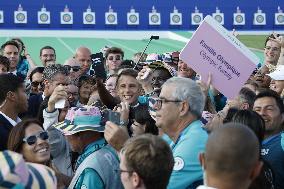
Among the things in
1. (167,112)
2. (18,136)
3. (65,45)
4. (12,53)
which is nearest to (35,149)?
(18,136)

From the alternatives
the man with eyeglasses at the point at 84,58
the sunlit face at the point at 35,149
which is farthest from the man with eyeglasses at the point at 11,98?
the man with eyeglasses at the point at 84,58

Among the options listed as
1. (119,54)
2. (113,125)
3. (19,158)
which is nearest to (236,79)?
(113,125)

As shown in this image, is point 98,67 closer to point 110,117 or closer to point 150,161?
point 110,117

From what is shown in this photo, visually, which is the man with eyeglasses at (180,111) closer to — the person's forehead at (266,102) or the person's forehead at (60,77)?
the person's forehead at (266,102)

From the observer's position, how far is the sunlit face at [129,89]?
242 inches

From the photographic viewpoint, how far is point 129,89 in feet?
20.2

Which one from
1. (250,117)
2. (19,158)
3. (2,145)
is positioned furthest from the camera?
(2,145)

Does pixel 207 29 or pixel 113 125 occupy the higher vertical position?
pixel 207 29

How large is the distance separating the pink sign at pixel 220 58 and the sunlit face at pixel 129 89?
75cm

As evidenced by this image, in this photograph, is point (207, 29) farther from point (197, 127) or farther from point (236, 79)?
point (197, 127)

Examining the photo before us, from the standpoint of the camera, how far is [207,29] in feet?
18.3

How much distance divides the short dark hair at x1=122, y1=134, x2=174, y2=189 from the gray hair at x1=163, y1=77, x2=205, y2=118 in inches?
Answer: 40.3

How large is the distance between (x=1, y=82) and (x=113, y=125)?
1.80 metres

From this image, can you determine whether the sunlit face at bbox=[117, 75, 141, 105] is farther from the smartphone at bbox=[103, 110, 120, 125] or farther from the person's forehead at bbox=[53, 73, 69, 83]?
the smartphone at bbox=[103, 110, 120, 125]
